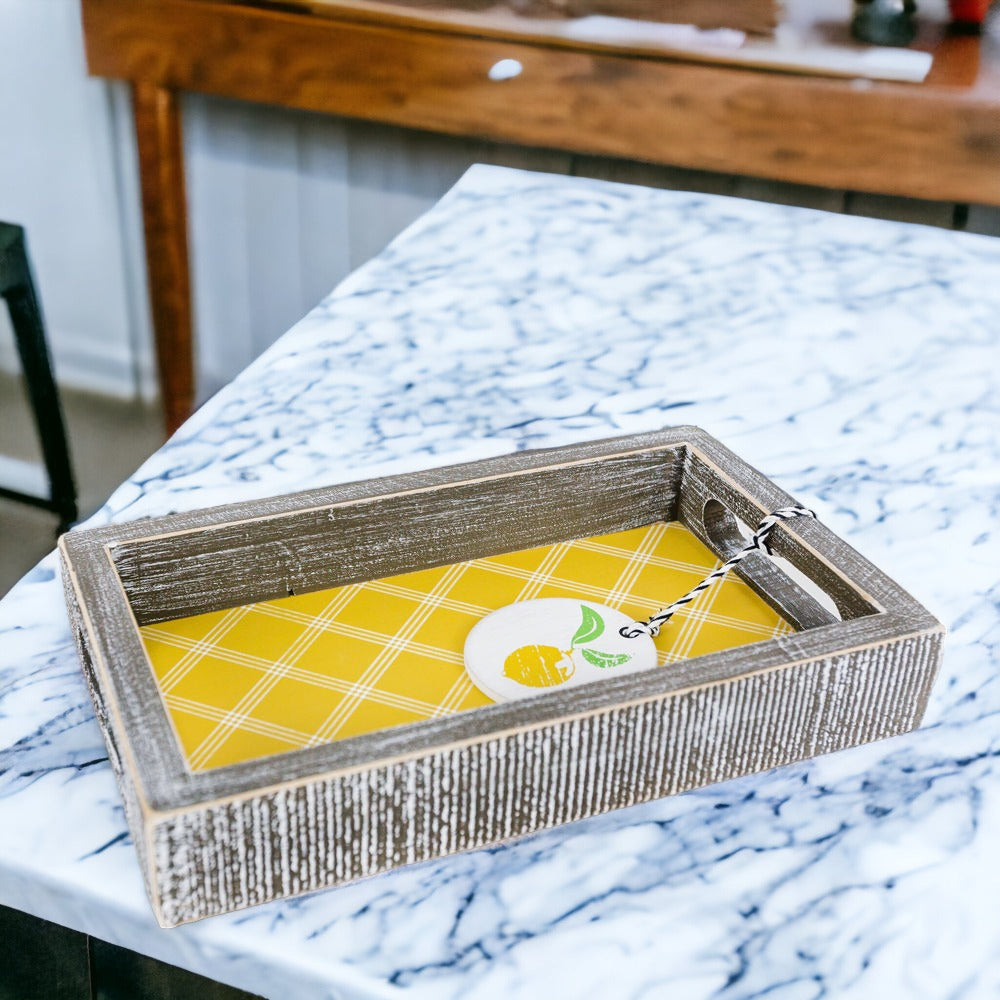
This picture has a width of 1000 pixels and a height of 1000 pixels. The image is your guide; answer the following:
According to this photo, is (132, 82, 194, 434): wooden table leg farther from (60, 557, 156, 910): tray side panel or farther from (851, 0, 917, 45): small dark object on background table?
(60, 557, 156, 910): tray side panel

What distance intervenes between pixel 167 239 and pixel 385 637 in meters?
2.14

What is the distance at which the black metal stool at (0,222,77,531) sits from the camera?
6.05ft

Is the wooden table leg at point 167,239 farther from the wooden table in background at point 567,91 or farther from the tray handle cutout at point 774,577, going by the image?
the tray handle cutout at point 774,577

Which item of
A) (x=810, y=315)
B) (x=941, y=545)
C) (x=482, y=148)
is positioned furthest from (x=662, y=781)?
(x=482, y=148)

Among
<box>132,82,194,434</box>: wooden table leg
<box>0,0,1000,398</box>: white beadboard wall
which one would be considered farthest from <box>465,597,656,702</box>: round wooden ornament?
<box>132,82,194,434</box>: wooden table leg

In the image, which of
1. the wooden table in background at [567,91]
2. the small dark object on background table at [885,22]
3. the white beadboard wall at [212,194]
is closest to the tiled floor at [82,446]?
the white beadboard wall at [212,194]

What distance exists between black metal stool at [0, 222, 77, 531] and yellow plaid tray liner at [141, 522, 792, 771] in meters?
1.44

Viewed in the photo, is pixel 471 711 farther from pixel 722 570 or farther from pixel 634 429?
pixel 634 429

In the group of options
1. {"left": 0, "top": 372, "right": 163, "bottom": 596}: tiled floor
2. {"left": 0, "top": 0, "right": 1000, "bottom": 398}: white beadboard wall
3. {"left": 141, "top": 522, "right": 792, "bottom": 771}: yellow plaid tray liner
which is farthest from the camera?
{"left": 0, "top": 0, "right": 1000, "bottom": 398}: white beadboard wall

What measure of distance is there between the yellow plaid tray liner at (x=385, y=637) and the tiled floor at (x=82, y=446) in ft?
6.04

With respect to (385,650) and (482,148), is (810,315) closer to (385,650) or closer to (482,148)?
(385,650)

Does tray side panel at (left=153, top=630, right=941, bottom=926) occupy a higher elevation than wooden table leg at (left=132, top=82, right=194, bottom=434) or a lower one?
higher

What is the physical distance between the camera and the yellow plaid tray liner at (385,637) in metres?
0.55

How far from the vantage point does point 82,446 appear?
8.95 ft
